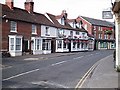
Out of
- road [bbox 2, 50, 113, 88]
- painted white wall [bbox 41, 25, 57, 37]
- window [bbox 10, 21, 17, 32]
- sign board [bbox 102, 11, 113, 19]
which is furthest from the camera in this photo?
painted white wall [bbox 41, 25, 57, 37]

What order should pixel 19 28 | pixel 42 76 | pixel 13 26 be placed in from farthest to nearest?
pixel 19 28, pixel 13 26, pixel 42 76

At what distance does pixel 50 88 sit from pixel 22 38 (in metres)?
29.7

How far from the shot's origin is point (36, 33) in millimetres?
46219

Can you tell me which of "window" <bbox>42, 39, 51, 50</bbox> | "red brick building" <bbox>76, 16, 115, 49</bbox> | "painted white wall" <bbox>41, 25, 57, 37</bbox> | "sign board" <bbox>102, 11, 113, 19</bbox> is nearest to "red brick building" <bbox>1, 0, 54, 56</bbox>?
"painted white wall" <bbox>41, 25, 57, 37</bbox>

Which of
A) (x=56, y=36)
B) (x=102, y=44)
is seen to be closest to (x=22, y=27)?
(x=56, y=36)

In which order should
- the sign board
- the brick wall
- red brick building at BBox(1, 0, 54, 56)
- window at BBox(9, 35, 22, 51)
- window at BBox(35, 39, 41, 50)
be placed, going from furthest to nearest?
window at BBox(35, 39, 41, 50) < window at BBox(9, 35, 22, 51) < red brick building at BBox(1, 0, 54, 56) < the brick wall < the sign board

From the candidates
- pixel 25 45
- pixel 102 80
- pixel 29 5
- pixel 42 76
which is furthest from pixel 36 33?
pixel 102 80

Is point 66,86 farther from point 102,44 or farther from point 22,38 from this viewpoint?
point 102,44

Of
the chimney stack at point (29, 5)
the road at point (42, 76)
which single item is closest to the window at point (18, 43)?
the chimney stack at point (29, 5)

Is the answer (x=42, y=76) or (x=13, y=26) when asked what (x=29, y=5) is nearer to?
(x=13, y=26)

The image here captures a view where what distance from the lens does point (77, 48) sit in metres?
63.9

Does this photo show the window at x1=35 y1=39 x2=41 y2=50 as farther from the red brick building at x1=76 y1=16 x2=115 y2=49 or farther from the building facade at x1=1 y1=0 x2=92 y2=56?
the red brick building at x1=76 y1=16 x2=115 y2=49

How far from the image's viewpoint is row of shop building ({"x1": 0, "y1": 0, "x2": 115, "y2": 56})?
3784 cm

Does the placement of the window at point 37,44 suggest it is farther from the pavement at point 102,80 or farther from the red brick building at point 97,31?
the red brick building at point 97,31
